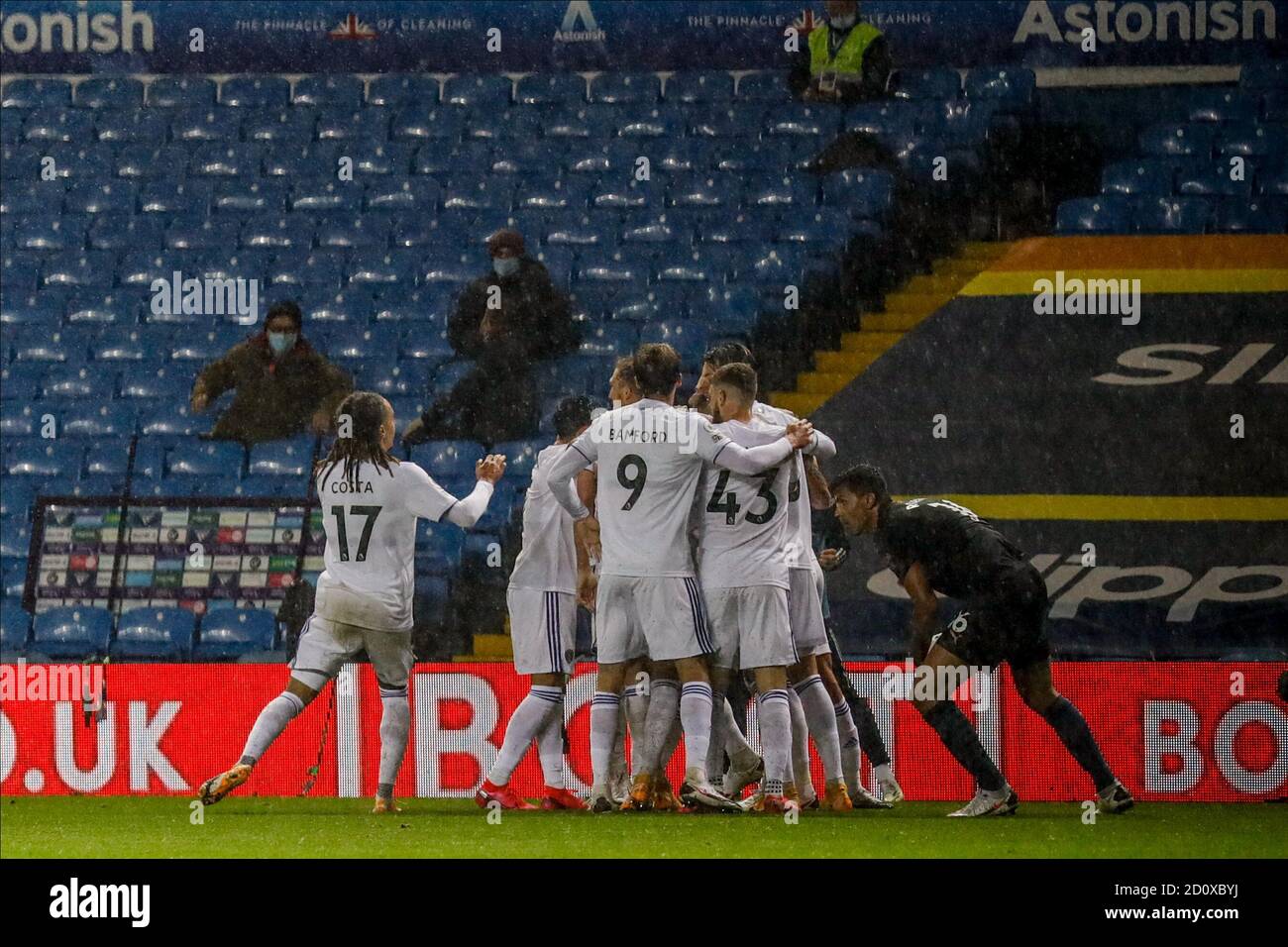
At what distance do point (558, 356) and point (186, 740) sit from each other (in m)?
3.84

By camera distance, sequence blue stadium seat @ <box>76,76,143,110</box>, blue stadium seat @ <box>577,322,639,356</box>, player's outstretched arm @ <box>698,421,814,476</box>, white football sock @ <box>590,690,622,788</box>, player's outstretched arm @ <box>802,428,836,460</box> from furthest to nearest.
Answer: blue stadium seat @ <box>76,76,143,110</box> < blue stadium seat @ <box>577,322,639,356</box> < white football sock @ <box>590,690,622,788</box> < player's outstretched arm @ <box>802,428,836,460</box> < player's outstretched arm @ <box>698,421,814,476</box>

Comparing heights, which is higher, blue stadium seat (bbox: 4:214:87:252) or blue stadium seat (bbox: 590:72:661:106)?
blue stadium seat (bbox: 590:72:661:106)

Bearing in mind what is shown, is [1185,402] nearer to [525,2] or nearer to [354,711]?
[354,711]

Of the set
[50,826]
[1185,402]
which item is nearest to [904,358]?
[1185,402]

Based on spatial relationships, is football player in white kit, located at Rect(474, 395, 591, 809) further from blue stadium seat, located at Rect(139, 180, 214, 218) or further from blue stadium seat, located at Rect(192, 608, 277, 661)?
blue stadium seat, located at Rect(139, 180, 214, 218)

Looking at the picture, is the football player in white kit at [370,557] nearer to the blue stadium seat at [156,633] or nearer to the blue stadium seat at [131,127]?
the blue stadium seat at [156,633]

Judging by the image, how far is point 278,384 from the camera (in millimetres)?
11289

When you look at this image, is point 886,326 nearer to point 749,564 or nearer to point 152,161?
point 749,564

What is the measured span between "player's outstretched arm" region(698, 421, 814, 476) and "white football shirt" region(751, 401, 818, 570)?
28 centimetres

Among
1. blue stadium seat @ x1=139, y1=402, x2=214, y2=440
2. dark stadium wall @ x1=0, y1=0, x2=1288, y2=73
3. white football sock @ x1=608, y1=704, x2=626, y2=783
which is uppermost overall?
dark stadium wall @ x1=0, y1=0, x2=1288, y2=73

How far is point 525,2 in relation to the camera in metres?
13.4

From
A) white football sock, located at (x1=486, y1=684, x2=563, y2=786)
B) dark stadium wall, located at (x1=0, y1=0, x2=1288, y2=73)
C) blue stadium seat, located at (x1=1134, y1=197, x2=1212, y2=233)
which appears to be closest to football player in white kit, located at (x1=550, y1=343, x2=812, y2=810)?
white football sock, located at (x1=486, y1=684, x2=563, y2=786)

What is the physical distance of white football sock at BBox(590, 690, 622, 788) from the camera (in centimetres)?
696

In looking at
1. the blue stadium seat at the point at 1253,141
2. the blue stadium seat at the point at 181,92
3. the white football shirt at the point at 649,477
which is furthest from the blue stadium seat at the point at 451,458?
the blue stadium seat at the point at 1253,141
